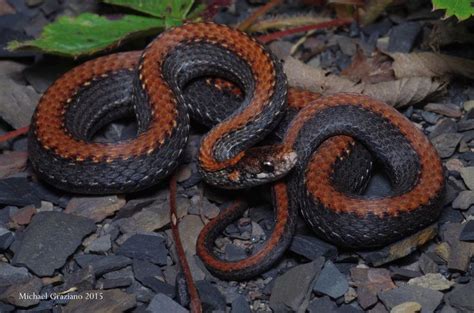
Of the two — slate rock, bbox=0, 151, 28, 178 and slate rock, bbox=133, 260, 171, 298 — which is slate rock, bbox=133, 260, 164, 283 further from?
slate rock, bbox=0, 151, 28, 178

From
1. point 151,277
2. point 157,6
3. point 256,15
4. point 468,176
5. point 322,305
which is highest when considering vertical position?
point 157,6

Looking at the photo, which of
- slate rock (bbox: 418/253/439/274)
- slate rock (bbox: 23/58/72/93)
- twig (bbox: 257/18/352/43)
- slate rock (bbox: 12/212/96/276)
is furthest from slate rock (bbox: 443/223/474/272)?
slate rock (bbox: 23/58/72/93)

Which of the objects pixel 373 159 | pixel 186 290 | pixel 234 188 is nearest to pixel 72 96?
pixel 234 188

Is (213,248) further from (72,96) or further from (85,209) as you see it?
(72,96)

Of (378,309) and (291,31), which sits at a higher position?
(291,31)

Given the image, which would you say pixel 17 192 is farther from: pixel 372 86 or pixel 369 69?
pixel 369 69

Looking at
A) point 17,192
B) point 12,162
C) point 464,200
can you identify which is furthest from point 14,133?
point 464,200
